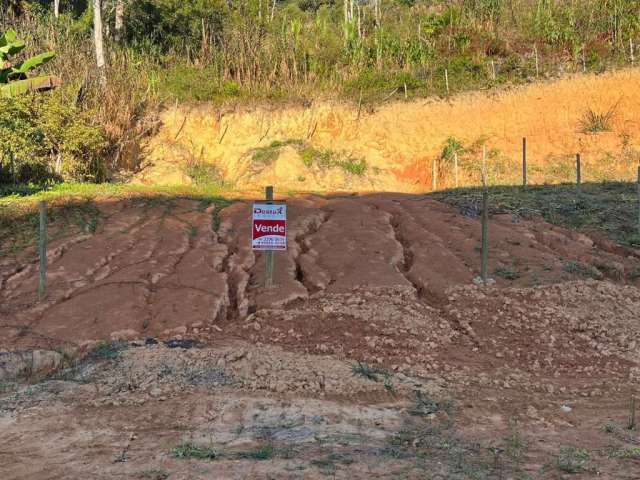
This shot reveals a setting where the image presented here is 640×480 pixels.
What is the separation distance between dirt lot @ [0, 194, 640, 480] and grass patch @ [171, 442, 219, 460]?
0.02 meters

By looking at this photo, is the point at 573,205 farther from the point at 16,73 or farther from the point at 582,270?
the point at 16,73

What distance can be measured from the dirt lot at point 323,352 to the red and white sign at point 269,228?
0.77 meters

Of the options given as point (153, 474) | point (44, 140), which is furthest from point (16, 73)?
point (153, 474)

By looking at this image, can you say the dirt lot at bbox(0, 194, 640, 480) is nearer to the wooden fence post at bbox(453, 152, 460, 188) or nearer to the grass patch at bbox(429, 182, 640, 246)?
the grass patch at bbox(429, 182, 640, 246)

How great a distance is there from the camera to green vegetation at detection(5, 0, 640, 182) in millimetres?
19453

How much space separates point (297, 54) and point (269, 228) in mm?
16301

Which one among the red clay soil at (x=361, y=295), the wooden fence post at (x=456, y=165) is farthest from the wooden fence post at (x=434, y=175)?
the red clay soil at (x=361, y=295)

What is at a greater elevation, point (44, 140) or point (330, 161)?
point (44, 140)

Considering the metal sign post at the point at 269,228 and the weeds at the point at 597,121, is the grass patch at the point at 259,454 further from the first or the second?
the weeds at the point at 597,121

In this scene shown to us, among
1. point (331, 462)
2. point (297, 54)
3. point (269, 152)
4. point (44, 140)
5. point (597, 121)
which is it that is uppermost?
point (297, 54)

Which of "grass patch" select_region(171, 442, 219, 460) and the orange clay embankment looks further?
the orange clay embankment

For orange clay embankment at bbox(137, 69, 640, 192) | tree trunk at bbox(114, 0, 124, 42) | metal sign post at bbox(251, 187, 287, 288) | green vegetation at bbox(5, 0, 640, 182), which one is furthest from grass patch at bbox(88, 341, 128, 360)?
tree trunk at bbox(114, 0, 124, 42)

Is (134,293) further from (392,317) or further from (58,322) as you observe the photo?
(392,317)

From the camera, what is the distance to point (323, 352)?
252 inches
